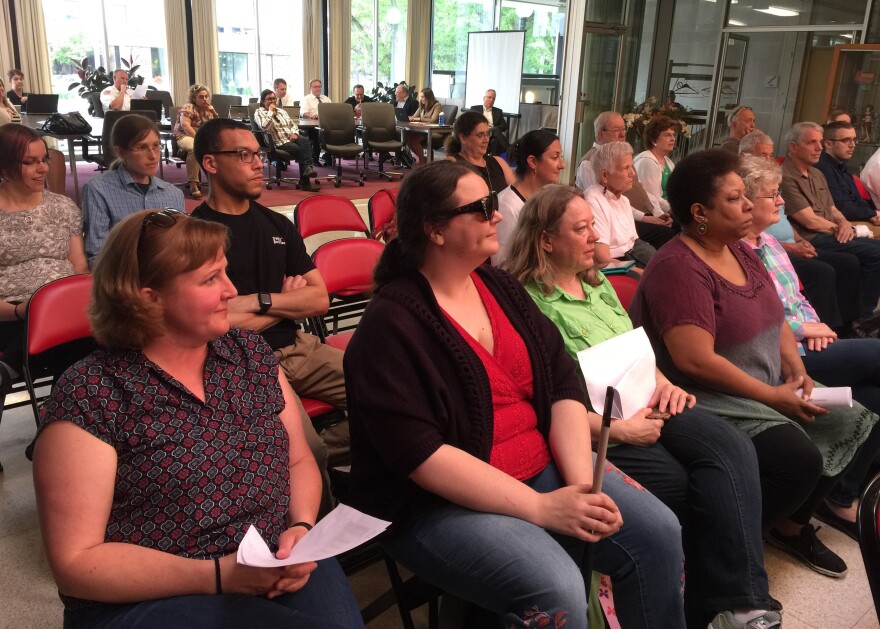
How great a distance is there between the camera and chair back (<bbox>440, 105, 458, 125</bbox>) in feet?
39.8

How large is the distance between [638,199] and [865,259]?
1.54 metres

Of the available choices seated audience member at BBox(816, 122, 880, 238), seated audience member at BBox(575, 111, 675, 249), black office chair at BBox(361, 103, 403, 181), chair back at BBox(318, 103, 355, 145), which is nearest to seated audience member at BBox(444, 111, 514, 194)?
seated audience member at BBox(575, 111, 675, 249)

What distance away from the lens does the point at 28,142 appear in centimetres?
283

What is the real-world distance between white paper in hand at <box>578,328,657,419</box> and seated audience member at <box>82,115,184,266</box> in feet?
6.71

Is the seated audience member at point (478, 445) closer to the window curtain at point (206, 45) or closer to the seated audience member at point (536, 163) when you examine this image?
the seated audience member at point (536, 163)

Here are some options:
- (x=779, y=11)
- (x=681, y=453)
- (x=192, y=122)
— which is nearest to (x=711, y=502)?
(x=681, y=453)

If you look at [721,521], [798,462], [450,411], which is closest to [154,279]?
[450,411]

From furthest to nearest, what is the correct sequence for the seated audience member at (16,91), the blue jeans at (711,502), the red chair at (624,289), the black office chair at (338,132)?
the seated audience member at (16,91), the black office chair at (338,132), the red chair at (624,289), the blue jeans at (711,502)

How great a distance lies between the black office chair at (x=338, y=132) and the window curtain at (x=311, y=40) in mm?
4631

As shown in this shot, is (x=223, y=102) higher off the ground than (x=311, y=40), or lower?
lower

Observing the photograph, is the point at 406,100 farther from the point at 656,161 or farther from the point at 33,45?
the point at 656,161

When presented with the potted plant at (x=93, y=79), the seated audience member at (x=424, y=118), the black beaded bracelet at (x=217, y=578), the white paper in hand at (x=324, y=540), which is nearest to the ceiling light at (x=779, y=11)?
the seated audience member at (x=424, y=118)

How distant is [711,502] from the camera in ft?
5.99

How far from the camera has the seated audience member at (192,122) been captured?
28.2 ft
